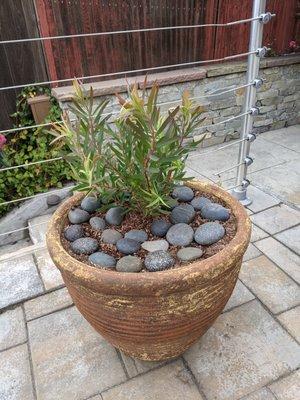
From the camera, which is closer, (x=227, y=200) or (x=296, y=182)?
(x=227, y=200)

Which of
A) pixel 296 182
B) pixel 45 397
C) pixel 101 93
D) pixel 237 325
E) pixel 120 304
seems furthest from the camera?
pixel 101 93

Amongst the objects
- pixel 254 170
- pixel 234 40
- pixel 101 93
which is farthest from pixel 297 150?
pixel 101 93

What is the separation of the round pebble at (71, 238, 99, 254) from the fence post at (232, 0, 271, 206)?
143 cm

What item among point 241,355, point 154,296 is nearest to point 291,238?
point 241,355

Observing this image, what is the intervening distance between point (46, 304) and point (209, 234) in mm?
987

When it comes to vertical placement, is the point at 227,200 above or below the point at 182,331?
above

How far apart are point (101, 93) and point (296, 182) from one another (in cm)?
176

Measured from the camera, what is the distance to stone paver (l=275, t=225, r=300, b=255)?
199 centimetres

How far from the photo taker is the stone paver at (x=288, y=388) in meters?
1.26

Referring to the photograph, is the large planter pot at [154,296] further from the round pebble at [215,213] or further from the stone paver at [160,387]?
the stone paver at [160,387]

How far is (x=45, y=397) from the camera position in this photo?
131 centimetres

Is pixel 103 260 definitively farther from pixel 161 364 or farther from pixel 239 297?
pixel 239 297

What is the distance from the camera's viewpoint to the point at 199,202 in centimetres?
135

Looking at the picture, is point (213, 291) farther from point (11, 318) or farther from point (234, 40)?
point (234, 40)
